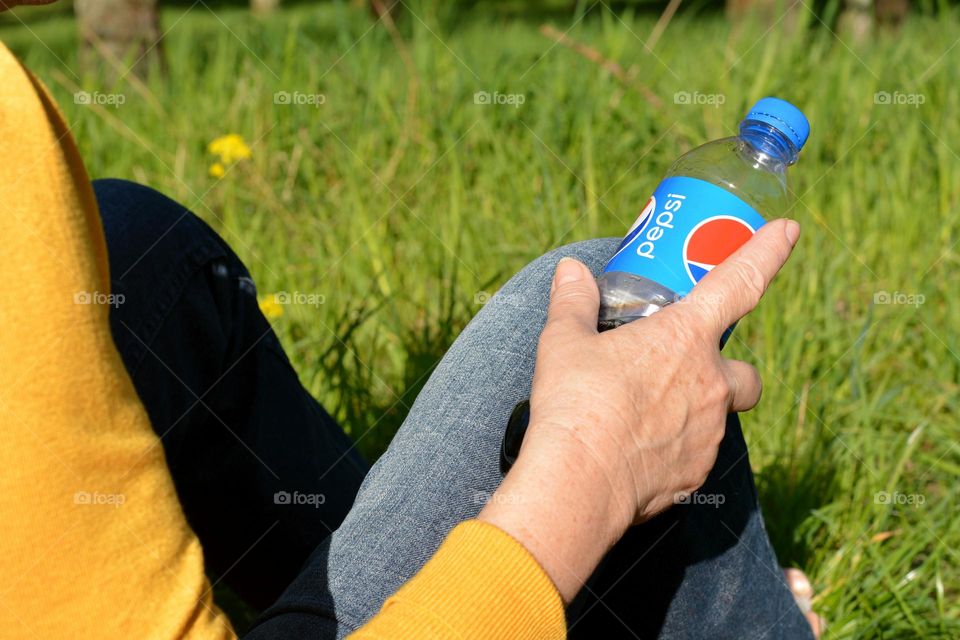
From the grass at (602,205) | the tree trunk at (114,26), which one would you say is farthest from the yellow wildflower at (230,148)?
the tree trunk at (114,26)

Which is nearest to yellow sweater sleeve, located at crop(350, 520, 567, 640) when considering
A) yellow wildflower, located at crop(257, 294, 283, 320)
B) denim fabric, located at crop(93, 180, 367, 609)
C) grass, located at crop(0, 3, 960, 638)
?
denim fabric, located at crop(93, 180, 367, 609)

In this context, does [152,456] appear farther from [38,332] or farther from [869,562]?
[869,562]

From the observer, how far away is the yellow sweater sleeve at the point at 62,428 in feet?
2.11

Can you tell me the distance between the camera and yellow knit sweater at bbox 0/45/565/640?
25.3 inches

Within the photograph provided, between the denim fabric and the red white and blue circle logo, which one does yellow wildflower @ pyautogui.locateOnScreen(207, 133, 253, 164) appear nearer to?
the denim fabric

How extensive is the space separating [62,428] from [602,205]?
2088 millimetres

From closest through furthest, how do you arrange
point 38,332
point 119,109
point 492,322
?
point 38,332, point 492,322, point 119,109

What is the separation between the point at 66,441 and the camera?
0.66 metres

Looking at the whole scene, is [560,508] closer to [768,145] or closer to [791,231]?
[791,231]

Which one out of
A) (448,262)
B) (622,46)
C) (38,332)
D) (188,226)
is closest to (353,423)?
(448,262)

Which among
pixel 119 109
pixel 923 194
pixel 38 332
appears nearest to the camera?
pixel 38 332

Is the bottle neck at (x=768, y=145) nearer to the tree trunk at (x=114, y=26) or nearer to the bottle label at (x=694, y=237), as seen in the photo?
the bottle label at (x=694, y=237)

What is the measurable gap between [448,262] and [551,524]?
1.66 meters

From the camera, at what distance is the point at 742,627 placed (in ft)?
3.99
